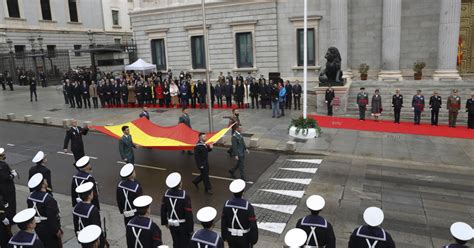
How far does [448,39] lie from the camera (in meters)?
26.8

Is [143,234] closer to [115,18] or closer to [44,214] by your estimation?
[44,214]

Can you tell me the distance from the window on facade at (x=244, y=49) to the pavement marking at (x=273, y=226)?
2691cm

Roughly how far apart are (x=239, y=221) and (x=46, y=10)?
54.4 meters

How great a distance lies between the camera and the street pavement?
9.58 m

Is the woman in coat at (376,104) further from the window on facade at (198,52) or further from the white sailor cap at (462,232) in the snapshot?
the window on facade at (198,52)

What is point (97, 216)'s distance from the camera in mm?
6840

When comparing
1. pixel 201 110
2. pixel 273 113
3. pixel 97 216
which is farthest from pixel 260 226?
pixel 201 110

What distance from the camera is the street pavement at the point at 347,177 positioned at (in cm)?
958

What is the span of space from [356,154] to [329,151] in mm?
1077

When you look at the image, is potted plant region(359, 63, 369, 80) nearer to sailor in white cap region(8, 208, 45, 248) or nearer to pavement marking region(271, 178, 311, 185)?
pavement marking region(271, 178, 311, 185)

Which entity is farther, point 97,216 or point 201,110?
point 201,110

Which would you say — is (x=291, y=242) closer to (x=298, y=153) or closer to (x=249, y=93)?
(x=298, y=153)

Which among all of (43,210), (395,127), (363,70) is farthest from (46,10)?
(43,210)

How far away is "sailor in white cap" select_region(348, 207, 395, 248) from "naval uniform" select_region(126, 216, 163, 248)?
3.02 m
